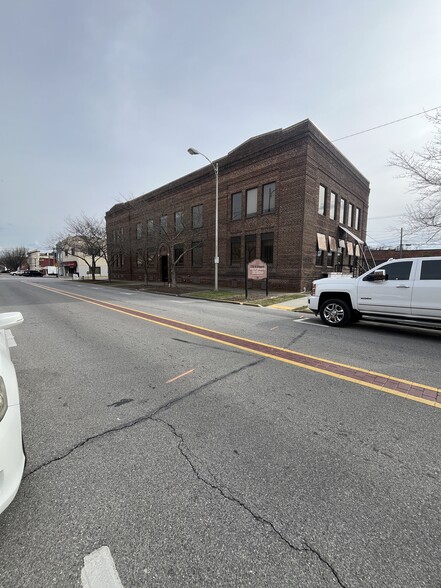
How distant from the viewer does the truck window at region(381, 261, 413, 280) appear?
694cm

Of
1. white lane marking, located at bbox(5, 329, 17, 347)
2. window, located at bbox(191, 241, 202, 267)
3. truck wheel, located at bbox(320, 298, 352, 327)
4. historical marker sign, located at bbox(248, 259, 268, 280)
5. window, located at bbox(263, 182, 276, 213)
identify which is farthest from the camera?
window, located at bbox(191, 241, 202, 267)

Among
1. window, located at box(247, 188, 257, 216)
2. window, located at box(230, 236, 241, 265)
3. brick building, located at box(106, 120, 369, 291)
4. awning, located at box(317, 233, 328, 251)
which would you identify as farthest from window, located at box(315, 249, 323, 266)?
window, located at box(230, 236, 241, 265)

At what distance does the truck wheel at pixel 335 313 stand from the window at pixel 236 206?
15.1m

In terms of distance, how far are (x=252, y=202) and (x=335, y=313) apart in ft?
49.1

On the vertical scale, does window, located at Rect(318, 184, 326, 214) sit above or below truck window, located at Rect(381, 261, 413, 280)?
above

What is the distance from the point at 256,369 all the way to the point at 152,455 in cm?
241

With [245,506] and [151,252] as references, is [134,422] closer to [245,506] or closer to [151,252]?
[245,506]

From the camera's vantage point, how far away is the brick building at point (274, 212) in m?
18.3

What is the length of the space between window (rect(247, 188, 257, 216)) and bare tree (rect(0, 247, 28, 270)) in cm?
12342

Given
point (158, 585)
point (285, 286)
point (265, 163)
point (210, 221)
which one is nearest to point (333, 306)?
point (158, 585)

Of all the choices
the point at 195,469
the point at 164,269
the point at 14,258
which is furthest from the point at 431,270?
the point at 14,258

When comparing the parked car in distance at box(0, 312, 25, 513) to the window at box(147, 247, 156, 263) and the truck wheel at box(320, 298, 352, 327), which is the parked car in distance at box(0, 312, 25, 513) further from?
the window at box(147, 247, 156, 263)

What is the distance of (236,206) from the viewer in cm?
2209

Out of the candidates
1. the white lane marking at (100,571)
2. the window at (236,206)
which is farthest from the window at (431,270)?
the window at (236,206)
